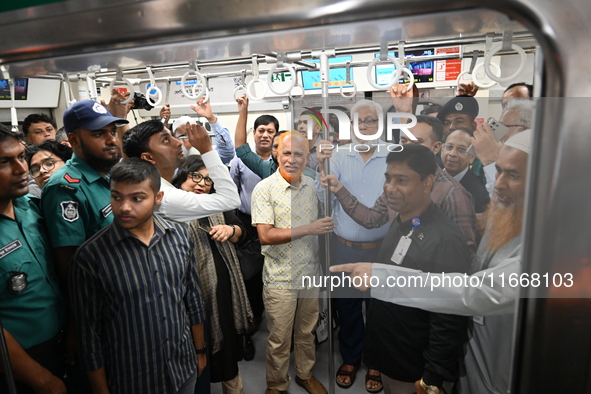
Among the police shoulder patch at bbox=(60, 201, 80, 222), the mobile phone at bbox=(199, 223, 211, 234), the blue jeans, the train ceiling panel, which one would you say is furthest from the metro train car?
the mobile phone at bbox=(199, 223, 211, 234)

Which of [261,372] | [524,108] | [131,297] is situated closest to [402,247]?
[524,108]

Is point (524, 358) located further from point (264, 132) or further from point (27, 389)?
point (264, 132)

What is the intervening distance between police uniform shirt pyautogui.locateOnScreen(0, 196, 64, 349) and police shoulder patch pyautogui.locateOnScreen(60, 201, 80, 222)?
106mm

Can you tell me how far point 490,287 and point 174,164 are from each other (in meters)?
1.45

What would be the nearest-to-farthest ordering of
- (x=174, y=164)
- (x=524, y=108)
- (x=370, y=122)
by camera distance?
1. (x=524, y=108)
2. (x=370, y=122)
3. (x=174, y=164)

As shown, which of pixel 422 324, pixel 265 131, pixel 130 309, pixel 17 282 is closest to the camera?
pixel 422 324

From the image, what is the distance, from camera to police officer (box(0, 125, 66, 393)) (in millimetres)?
979

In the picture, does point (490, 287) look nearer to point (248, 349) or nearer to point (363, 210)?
point (363, 210)

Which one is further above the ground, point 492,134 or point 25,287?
point 492,134

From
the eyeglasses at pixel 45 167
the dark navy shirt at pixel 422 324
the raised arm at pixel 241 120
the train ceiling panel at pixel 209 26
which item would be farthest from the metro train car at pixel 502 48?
the eyeglasses at pixel 45 167

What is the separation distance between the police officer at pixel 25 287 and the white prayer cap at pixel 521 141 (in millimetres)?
1207

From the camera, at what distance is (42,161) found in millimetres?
1979

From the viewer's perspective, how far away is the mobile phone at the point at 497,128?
53 centimetres

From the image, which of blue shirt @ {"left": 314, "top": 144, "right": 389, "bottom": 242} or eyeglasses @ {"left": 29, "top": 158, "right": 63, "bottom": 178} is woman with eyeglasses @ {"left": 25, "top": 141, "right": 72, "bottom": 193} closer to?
eyeglasses @ {"left": 29, "top": 158, "right": 63, "bottom": 178}
